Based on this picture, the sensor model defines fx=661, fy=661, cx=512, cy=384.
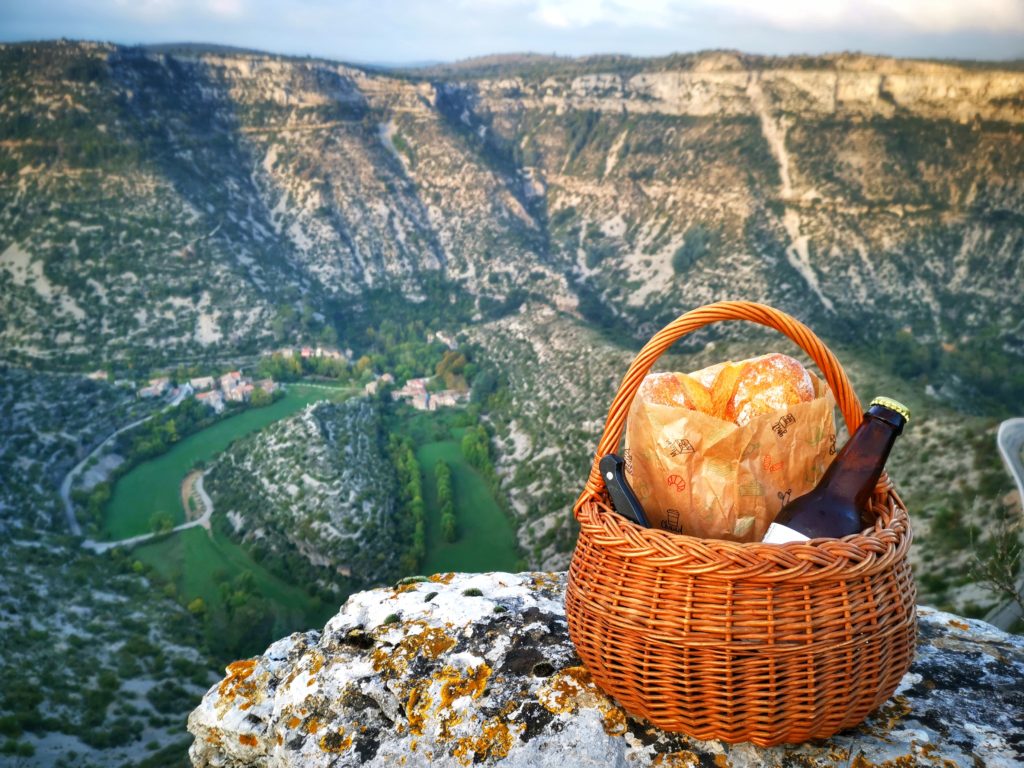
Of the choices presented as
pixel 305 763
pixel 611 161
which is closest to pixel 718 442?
pixel 305 763

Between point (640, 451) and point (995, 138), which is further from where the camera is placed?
point (995, 138)

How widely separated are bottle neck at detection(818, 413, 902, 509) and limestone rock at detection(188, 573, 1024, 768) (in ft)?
2.88

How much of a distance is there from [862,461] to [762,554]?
26.4 inches

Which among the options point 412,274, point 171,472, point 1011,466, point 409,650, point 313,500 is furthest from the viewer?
point 412,274

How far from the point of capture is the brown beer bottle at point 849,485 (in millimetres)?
2426

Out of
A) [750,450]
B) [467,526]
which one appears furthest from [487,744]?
[467,526]

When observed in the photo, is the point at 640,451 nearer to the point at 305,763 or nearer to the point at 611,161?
the point at 305,763

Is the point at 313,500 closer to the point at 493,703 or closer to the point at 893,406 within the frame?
the point at 493,703

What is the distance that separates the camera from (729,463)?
8.55 ft

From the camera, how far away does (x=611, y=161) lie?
255 feet

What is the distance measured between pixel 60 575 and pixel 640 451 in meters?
32.8

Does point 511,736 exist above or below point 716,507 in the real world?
below

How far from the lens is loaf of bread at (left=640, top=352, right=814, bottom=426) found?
2.72m

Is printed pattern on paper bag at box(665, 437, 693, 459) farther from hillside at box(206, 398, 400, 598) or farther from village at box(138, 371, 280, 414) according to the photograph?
village at box(138, 371, 280, 414)
